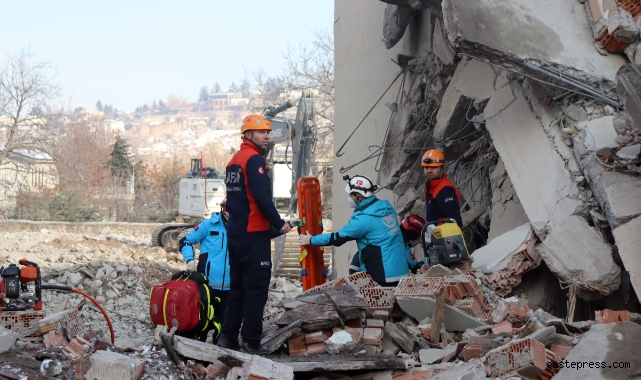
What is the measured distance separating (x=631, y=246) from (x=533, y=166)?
1303mm

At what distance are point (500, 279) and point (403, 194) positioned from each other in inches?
133

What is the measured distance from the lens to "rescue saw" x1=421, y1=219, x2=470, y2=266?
6.42 m

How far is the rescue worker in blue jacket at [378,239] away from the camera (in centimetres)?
659

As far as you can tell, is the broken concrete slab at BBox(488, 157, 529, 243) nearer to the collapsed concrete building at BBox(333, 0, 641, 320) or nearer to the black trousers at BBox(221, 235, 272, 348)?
the collapsed concrete building at BBox(333, 0, 641, 320)

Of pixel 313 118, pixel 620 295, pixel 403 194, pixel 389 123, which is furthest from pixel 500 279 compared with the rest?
pixel 313 118

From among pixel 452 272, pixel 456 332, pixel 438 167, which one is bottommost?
pixel 456 332

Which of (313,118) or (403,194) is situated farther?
(313,118)

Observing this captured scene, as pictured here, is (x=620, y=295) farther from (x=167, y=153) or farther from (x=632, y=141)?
(x=167, y=153)

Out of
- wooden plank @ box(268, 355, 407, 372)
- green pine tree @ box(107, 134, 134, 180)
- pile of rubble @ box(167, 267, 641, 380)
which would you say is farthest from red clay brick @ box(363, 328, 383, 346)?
green pine tree @ box(107, 134, 134, 180)

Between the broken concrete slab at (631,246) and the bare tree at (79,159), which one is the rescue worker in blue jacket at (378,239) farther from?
the bare tree at (79,159)

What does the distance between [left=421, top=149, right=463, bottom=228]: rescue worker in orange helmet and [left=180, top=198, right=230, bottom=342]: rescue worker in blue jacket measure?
83.8 inches

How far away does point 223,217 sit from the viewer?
665cm

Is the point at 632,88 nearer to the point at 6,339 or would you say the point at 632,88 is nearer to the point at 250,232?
the point at 250,232

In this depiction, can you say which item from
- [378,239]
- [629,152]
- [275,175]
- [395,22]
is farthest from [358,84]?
[629,152]
